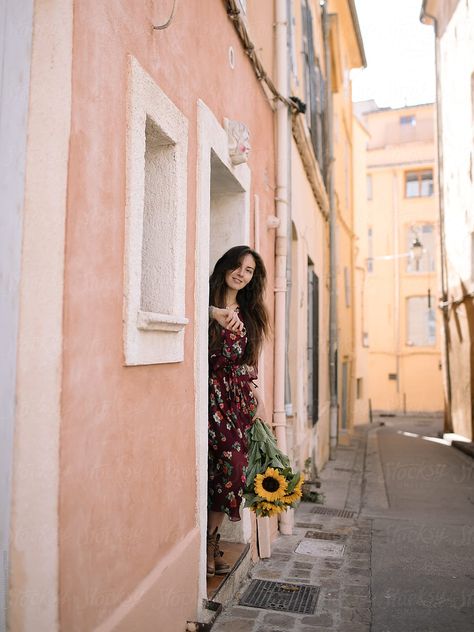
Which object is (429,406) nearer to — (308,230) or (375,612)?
(308,230)

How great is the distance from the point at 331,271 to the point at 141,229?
32.6 feet

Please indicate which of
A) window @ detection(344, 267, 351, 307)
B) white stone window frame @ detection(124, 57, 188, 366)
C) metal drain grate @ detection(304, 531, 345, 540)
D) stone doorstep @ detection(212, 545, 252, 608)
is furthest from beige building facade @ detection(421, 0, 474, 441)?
white stone window frame @ detection(124, 57, 188, 366)

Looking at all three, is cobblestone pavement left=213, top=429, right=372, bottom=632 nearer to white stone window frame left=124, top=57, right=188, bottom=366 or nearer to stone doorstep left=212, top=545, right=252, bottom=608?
stone doorstep left=212, top=545, right=252, bottom=608

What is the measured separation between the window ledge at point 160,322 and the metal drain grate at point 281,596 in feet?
6.21

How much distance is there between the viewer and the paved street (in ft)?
11.6

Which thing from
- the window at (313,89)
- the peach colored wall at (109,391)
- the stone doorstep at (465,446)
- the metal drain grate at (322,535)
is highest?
the window at (313,89)

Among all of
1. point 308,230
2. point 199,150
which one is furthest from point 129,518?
point 308,230

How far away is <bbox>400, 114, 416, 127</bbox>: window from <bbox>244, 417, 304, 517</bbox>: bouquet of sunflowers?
28340mm

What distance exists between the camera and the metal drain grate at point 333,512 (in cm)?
632

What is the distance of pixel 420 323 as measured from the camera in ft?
87.0

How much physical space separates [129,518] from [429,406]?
85.0 ft

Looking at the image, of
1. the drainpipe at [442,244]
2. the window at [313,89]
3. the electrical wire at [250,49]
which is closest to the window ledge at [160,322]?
the electrical wire at [250,49]

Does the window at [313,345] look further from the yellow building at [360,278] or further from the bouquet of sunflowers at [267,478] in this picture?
the yellow building at [360,278]

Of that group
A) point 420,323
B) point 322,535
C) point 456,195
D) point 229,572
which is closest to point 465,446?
point 456,195
